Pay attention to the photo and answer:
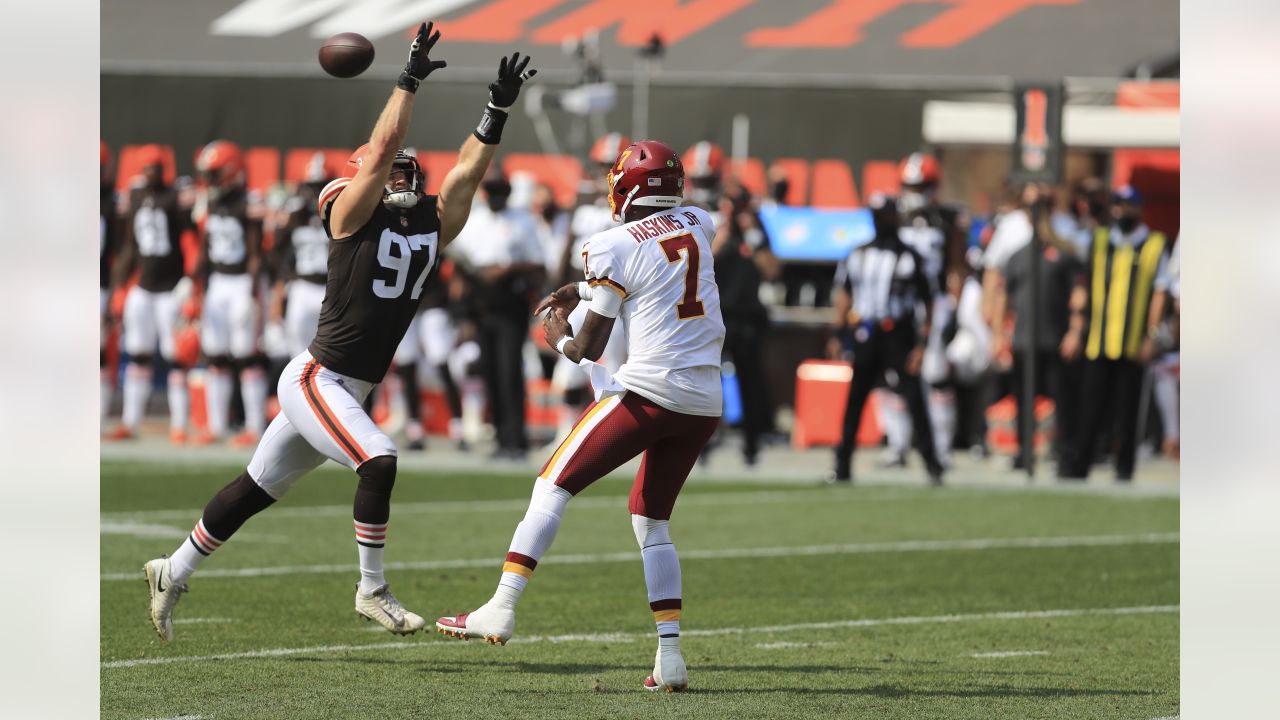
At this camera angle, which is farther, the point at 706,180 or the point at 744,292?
the point at 744,292

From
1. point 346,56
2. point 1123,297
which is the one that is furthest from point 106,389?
point 346,56

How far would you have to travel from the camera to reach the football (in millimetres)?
6902

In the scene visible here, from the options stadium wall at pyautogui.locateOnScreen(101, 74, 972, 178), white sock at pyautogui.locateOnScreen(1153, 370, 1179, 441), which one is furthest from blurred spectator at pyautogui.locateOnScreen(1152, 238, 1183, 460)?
stadium wall at pyautogui.locateOnScreen(101, 74, 972, 178)

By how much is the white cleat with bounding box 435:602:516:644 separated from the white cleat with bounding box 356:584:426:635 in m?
0.58

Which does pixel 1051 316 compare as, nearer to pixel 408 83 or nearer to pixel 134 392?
pixel 134 392

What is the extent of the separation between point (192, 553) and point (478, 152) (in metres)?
1.82

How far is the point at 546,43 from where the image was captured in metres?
23.0

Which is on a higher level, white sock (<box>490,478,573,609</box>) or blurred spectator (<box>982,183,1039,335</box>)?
blurred spectator (<box>982,183,1039,335</box>)

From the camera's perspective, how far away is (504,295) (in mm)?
15906

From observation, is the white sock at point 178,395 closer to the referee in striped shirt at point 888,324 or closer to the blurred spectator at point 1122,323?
the referee in striped shirt at point 888,324

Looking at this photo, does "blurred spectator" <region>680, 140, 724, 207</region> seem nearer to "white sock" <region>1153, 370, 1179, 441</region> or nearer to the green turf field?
the green turf field

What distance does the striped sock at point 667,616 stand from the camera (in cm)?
651

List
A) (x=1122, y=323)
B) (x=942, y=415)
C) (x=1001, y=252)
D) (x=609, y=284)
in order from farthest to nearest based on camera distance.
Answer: (x=1001, y=252) → (x=942, y=415) → (x=1122, y=323) → (x=609, y=284)
